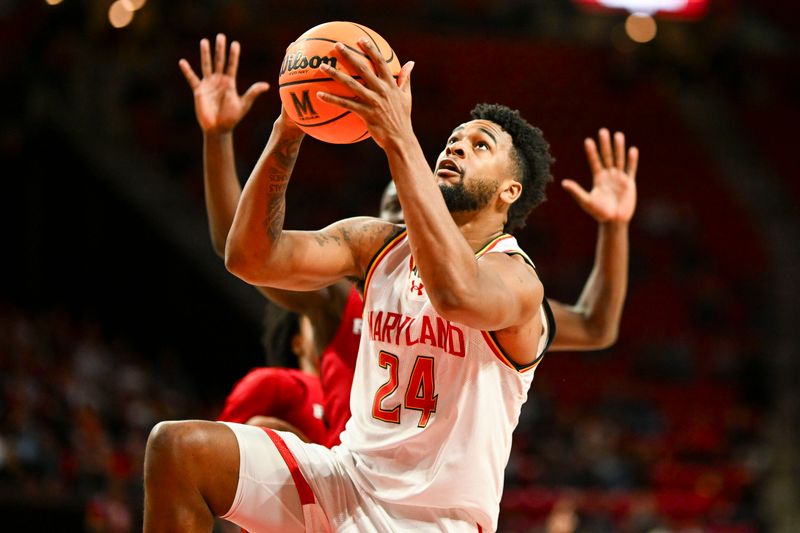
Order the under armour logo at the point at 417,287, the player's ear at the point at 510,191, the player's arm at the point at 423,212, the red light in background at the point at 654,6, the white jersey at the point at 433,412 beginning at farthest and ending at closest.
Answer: the red light in background at the point at 654,6 < the player's ear at the point at 510,191 < the under armour logo at the point at 417,287 < the white jersey at the point at 433,412 < the player's arm at the point at 423,212

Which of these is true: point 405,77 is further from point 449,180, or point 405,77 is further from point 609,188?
point 609,188

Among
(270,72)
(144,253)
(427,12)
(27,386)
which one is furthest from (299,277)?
(427,12)

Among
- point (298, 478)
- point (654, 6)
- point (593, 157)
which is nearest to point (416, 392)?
point (298, 478)

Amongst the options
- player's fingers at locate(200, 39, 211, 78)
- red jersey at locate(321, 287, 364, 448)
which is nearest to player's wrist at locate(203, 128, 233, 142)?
player's fingers at locate(200, 39, 211, 78)

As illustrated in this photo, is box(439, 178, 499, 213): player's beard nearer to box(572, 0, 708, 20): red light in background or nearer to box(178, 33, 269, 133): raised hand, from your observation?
box(178, 33, 269, 133): raised hand

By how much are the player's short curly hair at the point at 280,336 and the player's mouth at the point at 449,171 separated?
181 centimetres

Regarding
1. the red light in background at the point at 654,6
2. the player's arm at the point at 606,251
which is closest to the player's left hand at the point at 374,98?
the player's arm at the point at 606,251

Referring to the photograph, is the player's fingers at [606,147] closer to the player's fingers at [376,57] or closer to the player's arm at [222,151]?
the player's arm at [222,151]

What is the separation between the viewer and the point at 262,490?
3670 mm

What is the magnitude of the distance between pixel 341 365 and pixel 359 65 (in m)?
1.76

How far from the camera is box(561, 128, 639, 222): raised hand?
530cm

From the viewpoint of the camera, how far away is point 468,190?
3.97 m

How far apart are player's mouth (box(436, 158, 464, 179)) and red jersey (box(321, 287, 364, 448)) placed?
96 centimetres

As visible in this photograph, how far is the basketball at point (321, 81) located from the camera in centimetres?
360
